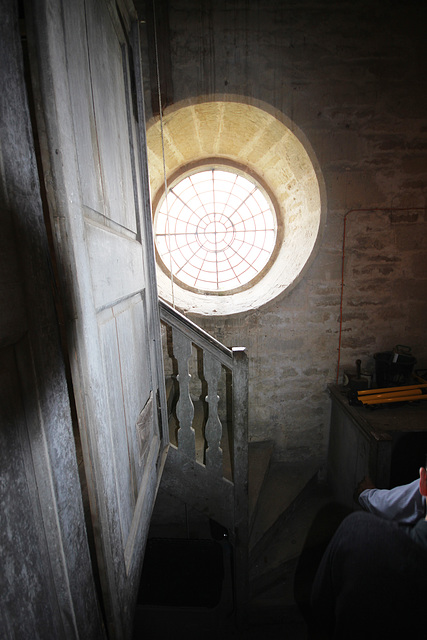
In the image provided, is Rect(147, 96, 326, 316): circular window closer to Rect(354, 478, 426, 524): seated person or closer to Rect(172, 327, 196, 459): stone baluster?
Rect(172, 327, 196, 459): stone baluster

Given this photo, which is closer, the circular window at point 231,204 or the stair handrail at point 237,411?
the stair handrail at point 237,411

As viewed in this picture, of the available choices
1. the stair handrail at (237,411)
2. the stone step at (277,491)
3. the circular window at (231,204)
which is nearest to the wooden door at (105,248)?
the stair handrail at (237,411)

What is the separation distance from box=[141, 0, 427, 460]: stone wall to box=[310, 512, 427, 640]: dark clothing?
2.46 metres

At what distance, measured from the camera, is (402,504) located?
5.34ft

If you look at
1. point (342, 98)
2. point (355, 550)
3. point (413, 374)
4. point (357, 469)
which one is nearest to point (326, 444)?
point (357, 469)

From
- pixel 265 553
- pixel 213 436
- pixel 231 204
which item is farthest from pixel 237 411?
pixel 231 204

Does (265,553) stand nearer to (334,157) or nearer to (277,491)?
(277,491)

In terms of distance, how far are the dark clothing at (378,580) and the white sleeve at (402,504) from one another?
362mm

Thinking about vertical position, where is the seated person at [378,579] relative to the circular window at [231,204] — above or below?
below

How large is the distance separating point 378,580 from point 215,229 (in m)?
4.62

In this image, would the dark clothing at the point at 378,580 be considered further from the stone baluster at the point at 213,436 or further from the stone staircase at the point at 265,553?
the stone staircase at the point at 265,553

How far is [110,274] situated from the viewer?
41.4 inches

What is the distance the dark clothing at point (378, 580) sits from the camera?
104 centimetres

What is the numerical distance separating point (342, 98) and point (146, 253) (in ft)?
9.85
